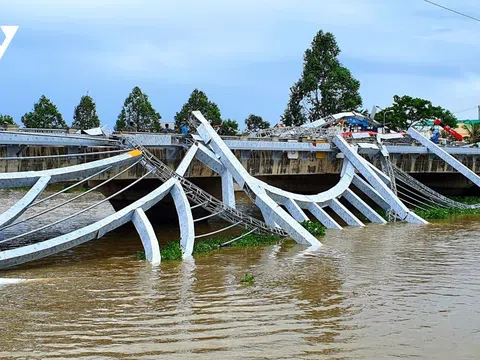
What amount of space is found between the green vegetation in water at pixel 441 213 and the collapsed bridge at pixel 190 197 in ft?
5.97

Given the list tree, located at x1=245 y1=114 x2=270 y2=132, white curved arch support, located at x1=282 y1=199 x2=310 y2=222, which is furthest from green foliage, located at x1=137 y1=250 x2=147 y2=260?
tree, located at x1=245 y1=114 x2=270 y2=132

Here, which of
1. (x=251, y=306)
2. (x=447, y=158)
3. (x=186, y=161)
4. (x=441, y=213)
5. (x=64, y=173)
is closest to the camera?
(x=251, y=306)

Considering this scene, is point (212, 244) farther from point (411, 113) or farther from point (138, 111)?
point (411, 113)

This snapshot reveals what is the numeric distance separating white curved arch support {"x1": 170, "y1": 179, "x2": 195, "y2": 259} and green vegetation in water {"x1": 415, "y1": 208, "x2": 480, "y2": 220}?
578 inches

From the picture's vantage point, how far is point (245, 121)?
67.3 metres

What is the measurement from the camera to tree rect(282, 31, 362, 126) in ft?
187

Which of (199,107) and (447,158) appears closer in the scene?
(447,158)

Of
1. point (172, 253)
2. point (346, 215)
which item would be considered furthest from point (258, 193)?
point (346, 215)

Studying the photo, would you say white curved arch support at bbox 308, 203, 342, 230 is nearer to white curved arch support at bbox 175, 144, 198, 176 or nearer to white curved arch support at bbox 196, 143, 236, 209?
white curved arch support at bbox 196, 143, 236, 209

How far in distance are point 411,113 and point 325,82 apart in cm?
1227

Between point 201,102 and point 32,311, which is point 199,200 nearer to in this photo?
point 32,311

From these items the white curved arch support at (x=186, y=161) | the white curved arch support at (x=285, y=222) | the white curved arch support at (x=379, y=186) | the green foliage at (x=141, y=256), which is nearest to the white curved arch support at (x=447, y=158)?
the white curved arch support at (x=379, y=186)

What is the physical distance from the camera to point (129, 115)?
55312 mm

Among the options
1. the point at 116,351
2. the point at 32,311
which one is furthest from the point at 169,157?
the point at 116,351
